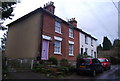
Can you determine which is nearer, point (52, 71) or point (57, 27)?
point (52, 71)

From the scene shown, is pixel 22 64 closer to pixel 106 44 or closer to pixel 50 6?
pixel 50 6

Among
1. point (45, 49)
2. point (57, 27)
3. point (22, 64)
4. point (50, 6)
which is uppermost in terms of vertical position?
point (50, 6)

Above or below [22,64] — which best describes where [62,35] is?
above

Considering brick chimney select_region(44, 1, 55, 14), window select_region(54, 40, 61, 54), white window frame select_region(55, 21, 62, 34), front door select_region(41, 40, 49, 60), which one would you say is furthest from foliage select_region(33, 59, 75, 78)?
brick chimney select_region(44, 1, 55, 14)

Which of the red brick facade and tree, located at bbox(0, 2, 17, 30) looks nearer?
tree, located at bbox(0, 2, 17, 30)

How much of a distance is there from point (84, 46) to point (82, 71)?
12.1 metres

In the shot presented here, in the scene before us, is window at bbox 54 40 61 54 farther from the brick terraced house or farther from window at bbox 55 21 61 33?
window at bbox 55 21 61 33

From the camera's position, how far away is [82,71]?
1216cm

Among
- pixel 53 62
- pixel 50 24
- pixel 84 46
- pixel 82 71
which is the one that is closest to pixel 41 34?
pixel 50 24

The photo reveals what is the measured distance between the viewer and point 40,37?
14367 mm

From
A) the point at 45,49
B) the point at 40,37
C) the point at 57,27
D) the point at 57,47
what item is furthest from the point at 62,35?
the point at 40,37

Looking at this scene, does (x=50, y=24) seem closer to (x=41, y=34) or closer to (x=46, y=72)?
(x=41, y=34)

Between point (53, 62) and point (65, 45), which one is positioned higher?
point (65, 45)

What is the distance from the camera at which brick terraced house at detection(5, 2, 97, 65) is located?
1465cm
